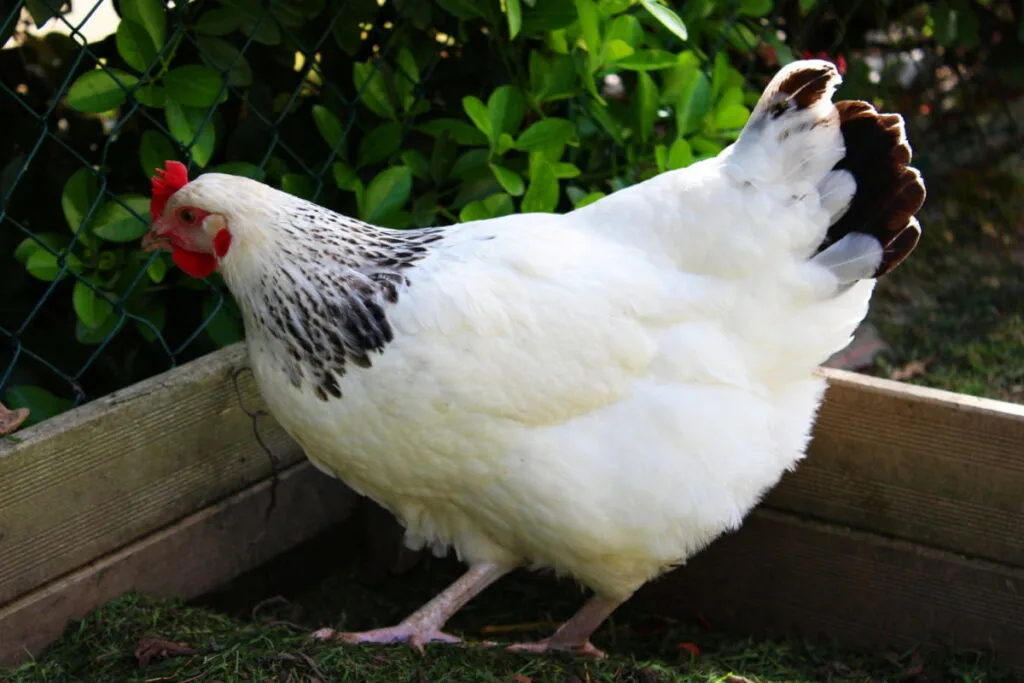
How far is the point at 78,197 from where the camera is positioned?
84.0 inches

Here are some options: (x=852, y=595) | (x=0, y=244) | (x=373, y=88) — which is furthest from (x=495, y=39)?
(x=852, y=595)

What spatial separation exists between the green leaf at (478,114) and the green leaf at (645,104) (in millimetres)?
406

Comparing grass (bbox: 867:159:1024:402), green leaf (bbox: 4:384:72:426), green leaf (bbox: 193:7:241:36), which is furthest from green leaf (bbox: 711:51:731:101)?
green leaf (bbox: 4:384:72:426)

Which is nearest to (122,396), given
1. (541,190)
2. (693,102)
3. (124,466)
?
(124,466)

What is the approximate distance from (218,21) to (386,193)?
1.52ft

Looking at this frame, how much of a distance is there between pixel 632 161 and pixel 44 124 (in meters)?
1.26

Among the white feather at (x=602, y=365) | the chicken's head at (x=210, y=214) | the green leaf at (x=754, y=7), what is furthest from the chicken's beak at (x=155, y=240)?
the green leaf at (x=754, y=7)

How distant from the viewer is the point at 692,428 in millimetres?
1904

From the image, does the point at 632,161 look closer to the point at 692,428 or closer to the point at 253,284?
the point at 692,428

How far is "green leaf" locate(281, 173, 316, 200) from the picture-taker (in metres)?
2.34

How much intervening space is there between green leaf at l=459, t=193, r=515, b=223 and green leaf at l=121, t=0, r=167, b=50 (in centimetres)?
68

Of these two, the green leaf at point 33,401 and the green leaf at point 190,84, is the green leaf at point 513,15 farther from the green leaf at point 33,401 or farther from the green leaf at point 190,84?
the green leaf at point 33,401

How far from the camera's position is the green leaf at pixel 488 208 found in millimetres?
2287

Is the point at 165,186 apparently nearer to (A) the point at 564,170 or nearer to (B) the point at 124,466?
(B) the point at 124,466
